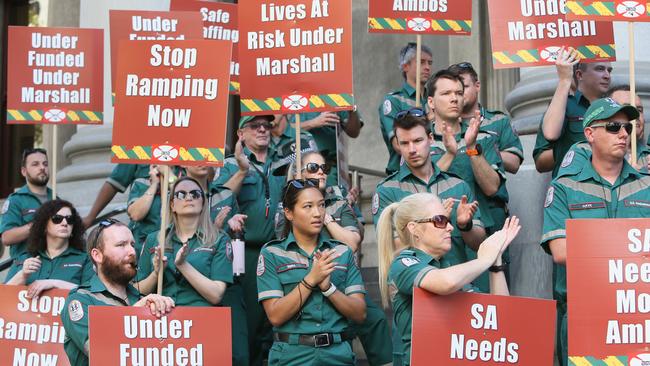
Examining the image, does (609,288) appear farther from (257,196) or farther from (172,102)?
(257,196)

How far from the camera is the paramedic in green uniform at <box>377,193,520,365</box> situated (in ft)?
20.7

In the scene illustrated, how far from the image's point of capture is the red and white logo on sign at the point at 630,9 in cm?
776

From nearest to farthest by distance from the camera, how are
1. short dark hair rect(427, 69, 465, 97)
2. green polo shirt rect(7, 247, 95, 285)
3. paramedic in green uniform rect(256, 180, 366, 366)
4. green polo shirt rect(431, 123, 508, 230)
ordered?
paramedic in green uniform rect(256, 180, 366, 366)
green polo shirt rect(431, 123, 508, 230)
short dark hair rect(427, 69, 465, 97)
green polo shirt rect(7, 247, 95, 285)

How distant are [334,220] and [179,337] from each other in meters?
1.69

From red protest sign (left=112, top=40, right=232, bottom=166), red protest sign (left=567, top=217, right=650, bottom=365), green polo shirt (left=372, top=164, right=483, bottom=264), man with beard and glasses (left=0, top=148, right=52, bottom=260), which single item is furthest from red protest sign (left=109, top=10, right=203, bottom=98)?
red protest sign (left=567, top=217, right=650, bottom=365)

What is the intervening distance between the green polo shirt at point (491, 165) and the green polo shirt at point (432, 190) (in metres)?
0.32

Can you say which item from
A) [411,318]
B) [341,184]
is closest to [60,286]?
[341,184]

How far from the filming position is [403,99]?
392 inches

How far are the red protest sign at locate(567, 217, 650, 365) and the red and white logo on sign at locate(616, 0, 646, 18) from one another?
1.94m

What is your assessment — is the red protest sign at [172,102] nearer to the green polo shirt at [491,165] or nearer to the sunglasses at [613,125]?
the green polo shirt at [491,165]

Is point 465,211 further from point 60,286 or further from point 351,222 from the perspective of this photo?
point 60,286

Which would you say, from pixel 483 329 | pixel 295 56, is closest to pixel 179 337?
pixel 483 329

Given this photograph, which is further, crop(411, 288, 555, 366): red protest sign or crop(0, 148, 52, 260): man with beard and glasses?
crop(0, 148, 52, 260): man with beard and glasses

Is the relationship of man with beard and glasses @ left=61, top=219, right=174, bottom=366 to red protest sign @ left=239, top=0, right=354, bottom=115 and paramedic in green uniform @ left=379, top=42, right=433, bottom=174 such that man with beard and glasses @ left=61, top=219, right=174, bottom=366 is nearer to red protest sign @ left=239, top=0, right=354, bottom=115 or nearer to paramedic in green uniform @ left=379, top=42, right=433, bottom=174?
red protest sign @ left=239, top=0, right=354, bottom=115
